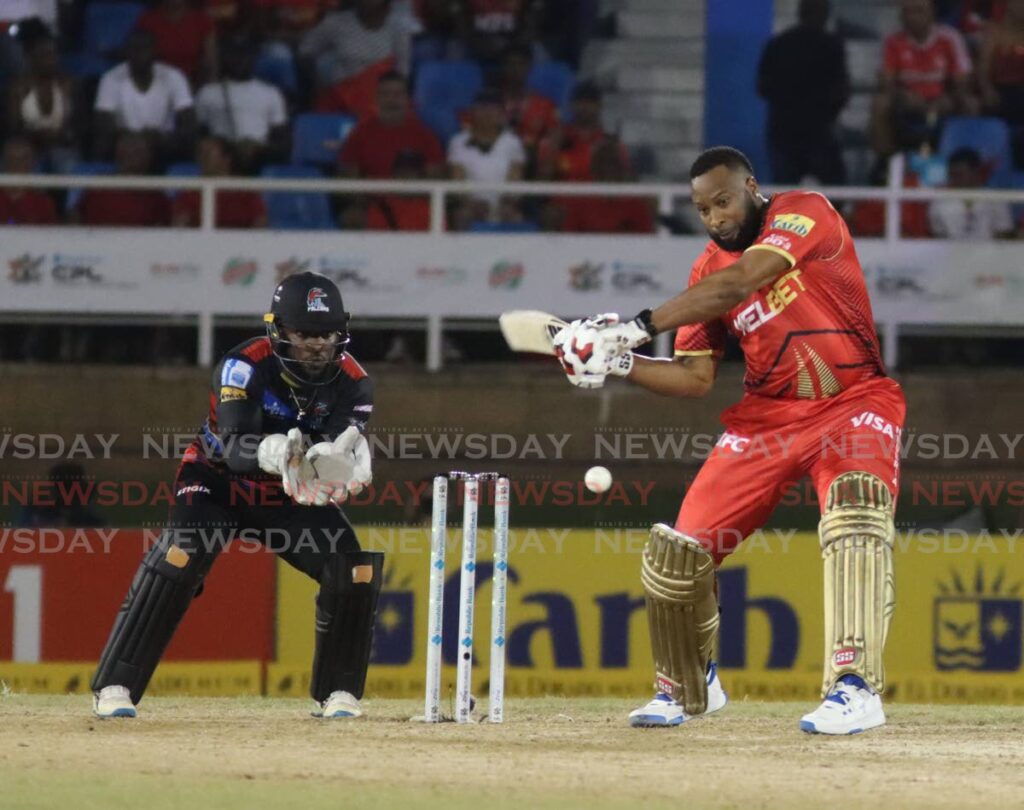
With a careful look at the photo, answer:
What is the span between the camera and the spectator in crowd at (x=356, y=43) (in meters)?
15.1

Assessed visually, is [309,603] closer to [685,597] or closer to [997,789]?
[685,597]

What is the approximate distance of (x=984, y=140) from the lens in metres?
14.8

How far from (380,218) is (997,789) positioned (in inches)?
312

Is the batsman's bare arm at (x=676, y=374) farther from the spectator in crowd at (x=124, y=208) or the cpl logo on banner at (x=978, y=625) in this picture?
the spectator in crowd at (x=124, y=208)

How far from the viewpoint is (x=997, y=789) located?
6324mm

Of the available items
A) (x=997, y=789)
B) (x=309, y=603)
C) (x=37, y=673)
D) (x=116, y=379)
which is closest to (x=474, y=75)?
(x=116, y=379)

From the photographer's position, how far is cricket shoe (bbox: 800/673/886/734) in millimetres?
7309

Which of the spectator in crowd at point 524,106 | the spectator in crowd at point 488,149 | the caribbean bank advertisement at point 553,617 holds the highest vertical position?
the spectator in crowd at point 524,106

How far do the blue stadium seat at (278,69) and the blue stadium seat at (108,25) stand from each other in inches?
45.5

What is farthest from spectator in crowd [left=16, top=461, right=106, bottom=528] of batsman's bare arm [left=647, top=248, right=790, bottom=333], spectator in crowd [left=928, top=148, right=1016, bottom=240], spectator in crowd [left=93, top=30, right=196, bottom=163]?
batsman's bare arm [left=647, top=248, right=790, bottom=333]

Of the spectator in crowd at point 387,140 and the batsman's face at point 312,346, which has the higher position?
the spectator in crowd at point 387,140

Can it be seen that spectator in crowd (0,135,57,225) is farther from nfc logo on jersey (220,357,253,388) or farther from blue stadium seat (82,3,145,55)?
nfc logo on jersey (220,357,253,388)

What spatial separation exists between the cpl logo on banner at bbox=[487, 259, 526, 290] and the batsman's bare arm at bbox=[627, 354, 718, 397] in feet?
16.8

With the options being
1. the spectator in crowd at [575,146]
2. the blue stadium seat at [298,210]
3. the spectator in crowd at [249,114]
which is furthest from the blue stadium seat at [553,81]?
the blue stadium seat at [298,210]
